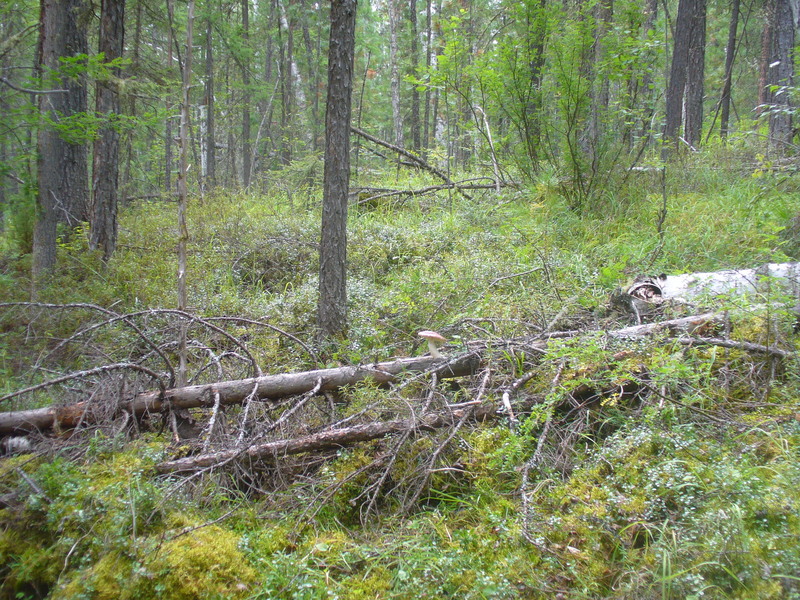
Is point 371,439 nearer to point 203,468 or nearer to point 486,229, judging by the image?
Answer: point 203,468

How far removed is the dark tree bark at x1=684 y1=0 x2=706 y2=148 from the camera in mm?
10102

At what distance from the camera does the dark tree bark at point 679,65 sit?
9.64 metres

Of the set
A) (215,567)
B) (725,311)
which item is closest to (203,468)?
(215,567)

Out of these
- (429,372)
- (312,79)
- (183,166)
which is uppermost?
(312,79)


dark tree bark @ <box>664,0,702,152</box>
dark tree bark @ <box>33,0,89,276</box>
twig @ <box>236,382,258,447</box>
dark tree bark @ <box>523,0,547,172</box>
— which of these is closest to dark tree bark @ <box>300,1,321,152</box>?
dark tree bark @ <box>33,0,89,276</box>

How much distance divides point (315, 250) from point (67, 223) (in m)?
3.63

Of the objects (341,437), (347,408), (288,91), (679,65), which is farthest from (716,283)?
(288,91)

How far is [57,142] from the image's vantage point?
6.13 m

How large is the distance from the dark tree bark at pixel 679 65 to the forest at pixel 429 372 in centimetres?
246

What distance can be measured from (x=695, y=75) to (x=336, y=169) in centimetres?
1081

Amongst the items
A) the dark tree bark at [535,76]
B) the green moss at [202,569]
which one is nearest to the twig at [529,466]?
the green moss at [202,569]

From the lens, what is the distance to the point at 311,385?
11.3ft

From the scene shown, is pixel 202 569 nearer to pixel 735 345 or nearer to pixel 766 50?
pixel 735 345

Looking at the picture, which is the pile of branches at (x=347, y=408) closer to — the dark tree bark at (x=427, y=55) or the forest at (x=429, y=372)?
the forest at (x=429, y=372)
